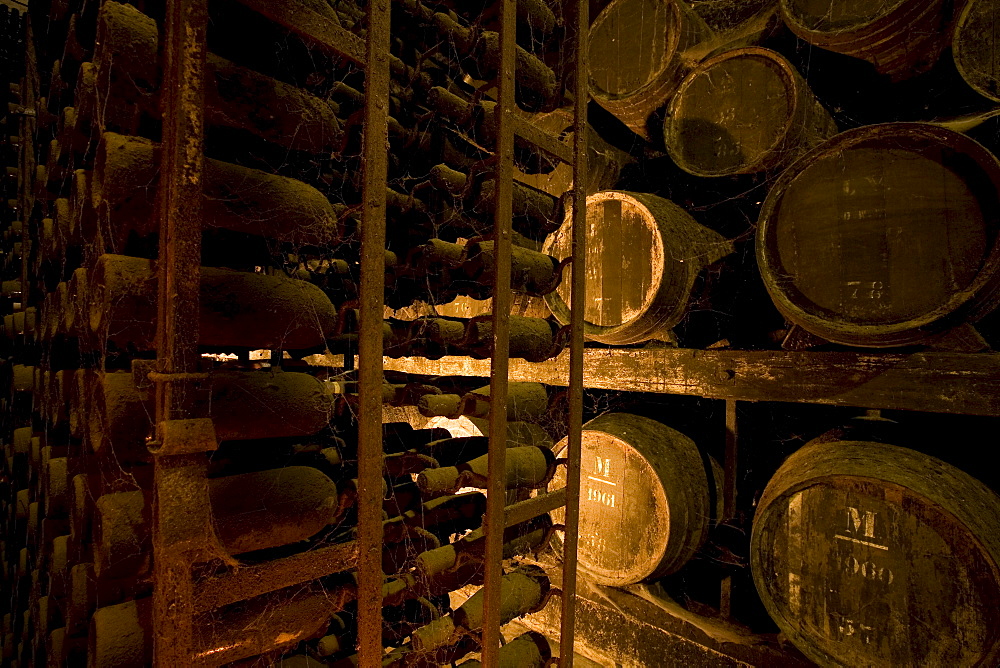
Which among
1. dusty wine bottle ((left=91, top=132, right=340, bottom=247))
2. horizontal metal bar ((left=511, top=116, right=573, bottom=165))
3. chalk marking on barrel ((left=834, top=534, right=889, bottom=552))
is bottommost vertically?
chalk marking on barrel ((left=834, top=534, right=889, bottom=552))

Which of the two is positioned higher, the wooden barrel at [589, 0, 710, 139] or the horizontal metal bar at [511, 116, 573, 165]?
the wooden barrel at [589, 0, 710, 139]

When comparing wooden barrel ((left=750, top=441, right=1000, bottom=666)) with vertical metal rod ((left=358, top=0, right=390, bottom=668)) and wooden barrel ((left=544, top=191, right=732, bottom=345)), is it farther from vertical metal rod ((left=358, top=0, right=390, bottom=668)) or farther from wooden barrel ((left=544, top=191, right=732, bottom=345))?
vertical metal rod ((left=358, top=0, right=390, bottom=668))

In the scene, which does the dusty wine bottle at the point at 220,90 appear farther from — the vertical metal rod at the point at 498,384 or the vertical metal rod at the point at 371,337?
the vertical metal rod at the point at 498,384

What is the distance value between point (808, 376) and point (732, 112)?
3.88 ft

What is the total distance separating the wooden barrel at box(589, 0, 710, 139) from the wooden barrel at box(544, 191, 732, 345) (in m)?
0.53

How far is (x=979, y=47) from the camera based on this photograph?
173 cm

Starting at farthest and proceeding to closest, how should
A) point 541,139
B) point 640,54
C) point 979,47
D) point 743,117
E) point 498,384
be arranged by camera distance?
point 640,54, point 743,117, point 541,139, point 979,47, point 498,384

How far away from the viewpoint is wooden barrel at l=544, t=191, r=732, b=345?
2.28 m

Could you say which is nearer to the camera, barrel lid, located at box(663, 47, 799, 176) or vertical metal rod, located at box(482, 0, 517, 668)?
vertical metal rod, located at box(482, 0, 517, 668)

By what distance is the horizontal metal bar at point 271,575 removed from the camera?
1.13 metres

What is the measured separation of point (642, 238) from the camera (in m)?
2.34

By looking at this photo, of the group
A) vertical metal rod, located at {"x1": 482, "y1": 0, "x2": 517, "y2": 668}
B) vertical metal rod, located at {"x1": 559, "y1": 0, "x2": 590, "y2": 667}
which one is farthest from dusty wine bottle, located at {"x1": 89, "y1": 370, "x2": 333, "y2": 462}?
vertical metal rod, located at {"x1": 559, "y1": 0, "x2": 590, "y2": 667}

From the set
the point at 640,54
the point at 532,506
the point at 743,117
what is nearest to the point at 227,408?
the point at 532,506

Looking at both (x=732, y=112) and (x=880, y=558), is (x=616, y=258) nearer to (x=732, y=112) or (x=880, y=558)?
(x=732, y=112)
